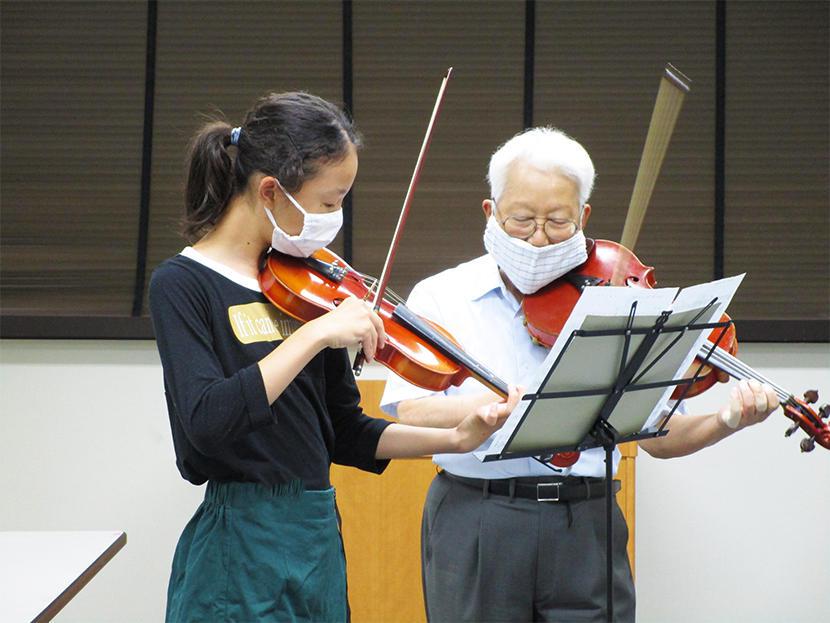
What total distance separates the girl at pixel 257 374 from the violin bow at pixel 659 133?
1.15ft

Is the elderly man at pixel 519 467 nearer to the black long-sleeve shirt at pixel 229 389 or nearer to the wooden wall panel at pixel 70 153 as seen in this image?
the black long-sleeve shirt at pixel 229 389

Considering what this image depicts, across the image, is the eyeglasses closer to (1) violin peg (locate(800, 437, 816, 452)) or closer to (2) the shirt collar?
(2) the shirt collar

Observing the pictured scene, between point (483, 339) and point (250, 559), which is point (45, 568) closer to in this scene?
point (250, 559)

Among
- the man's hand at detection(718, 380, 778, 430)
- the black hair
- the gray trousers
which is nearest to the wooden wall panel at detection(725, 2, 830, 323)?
the man's hand at detection(718, 380, 778, 430)

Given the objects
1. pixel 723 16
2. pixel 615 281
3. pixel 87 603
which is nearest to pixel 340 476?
pixel 87 603

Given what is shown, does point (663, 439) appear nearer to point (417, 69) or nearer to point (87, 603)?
point (417, 69)

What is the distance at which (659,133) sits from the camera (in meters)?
1.44

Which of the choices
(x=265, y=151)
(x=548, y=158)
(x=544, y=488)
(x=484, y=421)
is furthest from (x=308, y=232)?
(x=544, y=488)

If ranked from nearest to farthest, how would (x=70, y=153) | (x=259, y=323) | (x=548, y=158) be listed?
(x=259, y=323) < (x=548, y=158) < (x=70, y=153)

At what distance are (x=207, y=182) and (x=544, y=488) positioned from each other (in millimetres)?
770

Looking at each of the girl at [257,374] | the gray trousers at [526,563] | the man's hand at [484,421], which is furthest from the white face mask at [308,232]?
the gray trousers at [526,563]

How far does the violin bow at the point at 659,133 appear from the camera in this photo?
1401 mm

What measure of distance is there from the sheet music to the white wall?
172 cm

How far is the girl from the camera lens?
4.24 feet
